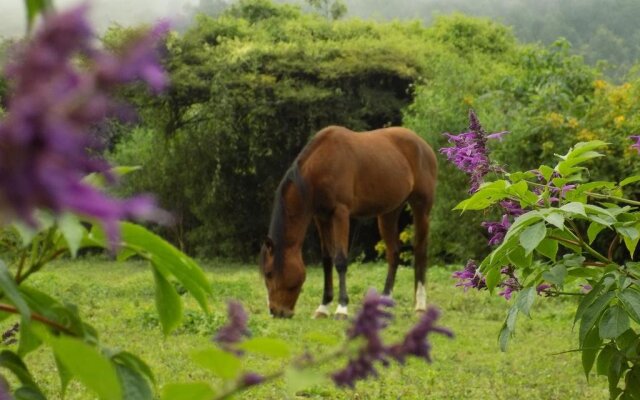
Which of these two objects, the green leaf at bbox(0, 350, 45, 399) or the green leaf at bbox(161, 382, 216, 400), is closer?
the green leaf at bbox(161, 382, 216, 400)

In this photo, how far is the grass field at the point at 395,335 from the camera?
4703mm

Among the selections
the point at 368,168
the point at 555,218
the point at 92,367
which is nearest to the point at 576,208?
the point at 555,218

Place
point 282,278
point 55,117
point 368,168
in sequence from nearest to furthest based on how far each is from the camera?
point 55,117
point 282,278
point 368,168

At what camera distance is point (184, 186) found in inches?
641

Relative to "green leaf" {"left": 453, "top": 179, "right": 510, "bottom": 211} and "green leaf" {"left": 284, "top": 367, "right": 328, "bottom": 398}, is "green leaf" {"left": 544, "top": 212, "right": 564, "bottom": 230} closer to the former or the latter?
"green leaf" {"left": 453, "top": 179, "right": 510, "bottom": 211}

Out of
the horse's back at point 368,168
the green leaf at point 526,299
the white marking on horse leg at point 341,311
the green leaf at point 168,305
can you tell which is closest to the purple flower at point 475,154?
the green leaf at point 526,299

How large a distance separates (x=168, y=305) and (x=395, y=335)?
5.93 m

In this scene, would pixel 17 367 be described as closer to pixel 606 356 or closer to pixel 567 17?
pixel 606 356

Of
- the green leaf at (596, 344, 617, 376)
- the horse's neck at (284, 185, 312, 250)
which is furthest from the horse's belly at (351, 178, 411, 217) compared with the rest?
the green leaf at (596, 344, 617, 376)

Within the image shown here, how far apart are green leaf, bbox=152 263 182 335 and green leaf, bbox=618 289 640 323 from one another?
3.78ft

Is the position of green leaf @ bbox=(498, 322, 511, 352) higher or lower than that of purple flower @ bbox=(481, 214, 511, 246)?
lower

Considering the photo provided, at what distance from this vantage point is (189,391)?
0.58 metres

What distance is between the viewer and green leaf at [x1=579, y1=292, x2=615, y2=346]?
6.01 ft

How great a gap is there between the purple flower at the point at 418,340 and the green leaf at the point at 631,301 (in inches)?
56.9
